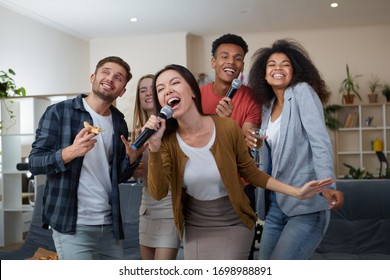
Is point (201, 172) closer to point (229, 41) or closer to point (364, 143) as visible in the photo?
point (229, 41)

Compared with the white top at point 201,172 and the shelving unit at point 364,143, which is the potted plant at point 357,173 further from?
the white top at point 201,172

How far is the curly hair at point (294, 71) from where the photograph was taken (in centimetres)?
123

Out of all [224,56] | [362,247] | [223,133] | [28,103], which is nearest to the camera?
[223,133]

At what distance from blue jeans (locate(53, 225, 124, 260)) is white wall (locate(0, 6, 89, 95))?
1.27 ft

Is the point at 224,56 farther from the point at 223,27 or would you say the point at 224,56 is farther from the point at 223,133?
the point at 223,133

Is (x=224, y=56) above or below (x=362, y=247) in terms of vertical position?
above

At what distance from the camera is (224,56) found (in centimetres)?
126

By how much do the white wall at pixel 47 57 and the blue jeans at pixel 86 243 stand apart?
387 millimetres

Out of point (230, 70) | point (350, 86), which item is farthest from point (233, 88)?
point (350, 86)

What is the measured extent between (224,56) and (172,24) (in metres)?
0.19

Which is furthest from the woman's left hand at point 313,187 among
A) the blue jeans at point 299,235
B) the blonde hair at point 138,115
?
the blonde hair at point 138,115

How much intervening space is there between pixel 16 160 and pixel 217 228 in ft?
5.19

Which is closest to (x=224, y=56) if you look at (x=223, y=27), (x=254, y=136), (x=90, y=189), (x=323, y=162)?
(x=223, y=27)
